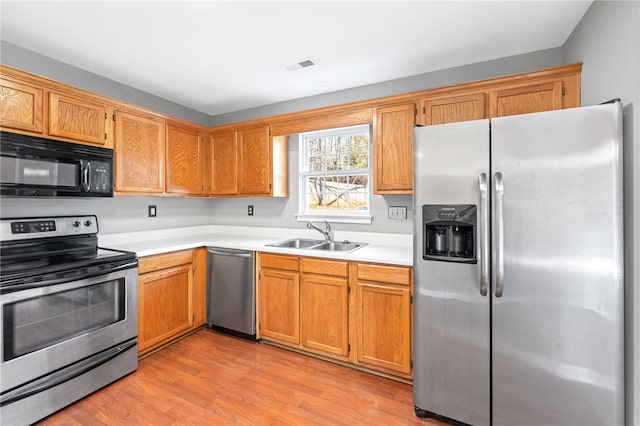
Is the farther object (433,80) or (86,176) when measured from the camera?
(433,80)

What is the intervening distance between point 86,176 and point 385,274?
2.42 metres

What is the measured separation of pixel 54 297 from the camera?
1.82 metres

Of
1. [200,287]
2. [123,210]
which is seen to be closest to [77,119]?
[123,210]

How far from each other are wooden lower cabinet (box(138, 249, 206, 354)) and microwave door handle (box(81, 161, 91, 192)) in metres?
0.70

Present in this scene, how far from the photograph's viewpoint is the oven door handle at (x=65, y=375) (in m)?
1.62

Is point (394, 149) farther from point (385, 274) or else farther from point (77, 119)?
point (77, 119)

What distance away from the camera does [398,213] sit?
275 cm

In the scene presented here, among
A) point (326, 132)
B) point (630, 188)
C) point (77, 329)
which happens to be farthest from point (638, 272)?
point (77, 329)

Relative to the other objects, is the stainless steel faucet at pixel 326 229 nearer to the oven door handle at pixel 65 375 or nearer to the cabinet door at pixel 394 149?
the cabinet door at pixel 394 149

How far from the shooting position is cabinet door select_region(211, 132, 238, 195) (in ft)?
10.9

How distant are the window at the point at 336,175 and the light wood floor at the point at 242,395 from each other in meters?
1.45

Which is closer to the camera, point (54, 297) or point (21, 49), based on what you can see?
point (54, 297)

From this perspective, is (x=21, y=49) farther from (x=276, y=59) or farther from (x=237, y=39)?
(x=276, y=59)

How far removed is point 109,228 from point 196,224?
1063 millimetres
